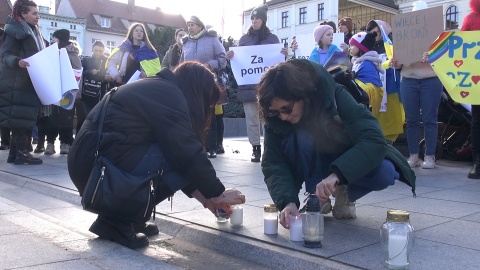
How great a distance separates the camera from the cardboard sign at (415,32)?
649 centimetres

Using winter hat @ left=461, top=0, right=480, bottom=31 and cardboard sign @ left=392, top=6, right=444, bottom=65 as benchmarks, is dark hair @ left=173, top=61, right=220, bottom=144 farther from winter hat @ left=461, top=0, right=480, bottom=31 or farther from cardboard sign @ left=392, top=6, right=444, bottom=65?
winter hat @ left=461, top=0, right=480, bottom=31

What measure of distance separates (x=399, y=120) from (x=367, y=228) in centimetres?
329

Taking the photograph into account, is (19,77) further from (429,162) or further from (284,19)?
(284,19)

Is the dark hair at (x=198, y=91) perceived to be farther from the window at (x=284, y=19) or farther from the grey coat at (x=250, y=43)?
the window at (x=284, y=19)

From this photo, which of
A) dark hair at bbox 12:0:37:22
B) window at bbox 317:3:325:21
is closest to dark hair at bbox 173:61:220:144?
dark hair at bbox 12:0:37:22

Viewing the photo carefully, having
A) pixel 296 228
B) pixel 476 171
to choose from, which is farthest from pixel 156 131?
pixel 476 171

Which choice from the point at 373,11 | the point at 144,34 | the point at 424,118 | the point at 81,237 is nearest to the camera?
the point at 81,237

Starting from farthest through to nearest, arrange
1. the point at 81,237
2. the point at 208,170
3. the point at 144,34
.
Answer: the point at 144,34 < the point at 81,237 < the point at 208,170

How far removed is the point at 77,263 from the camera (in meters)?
2.96

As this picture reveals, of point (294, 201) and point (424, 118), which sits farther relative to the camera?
point (424, 118)

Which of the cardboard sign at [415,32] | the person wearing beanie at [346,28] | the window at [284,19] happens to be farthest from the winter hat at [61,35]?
the window at [284,19]

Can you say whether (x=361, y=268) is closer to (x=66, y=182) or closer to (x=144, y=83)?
(x=144, y=83)

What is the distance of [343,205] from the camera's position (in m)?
3.94

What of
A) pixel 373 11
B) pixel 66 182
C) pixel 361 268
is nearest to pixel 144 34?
pixel 66 182
